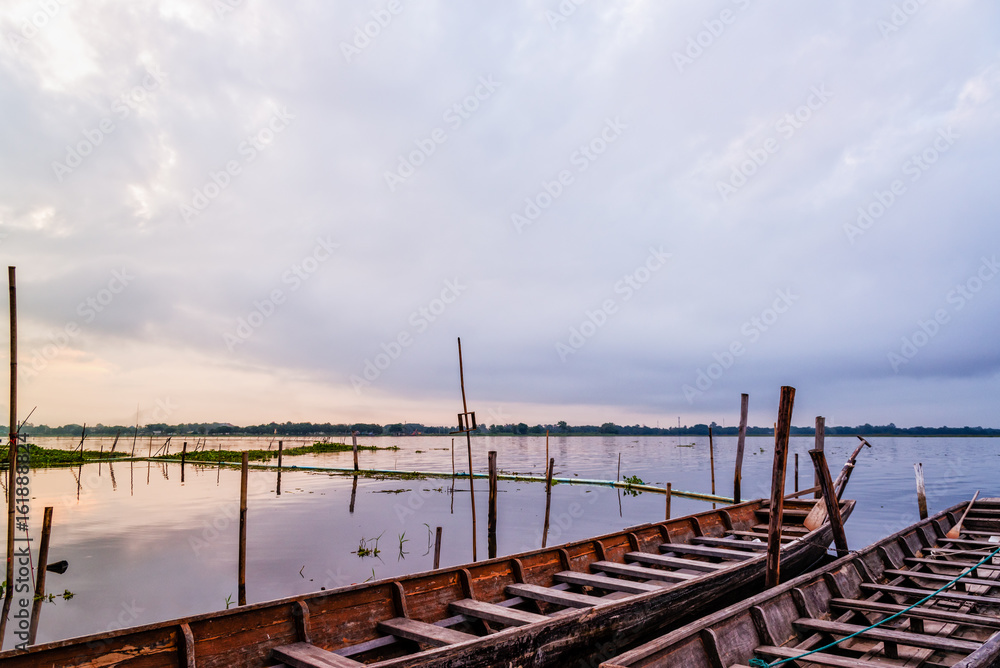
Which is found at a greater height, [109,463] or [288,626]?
[109,463]

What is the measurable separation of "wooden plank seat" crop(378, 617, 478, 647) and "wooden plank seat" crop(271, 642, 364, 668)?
0.74 metres

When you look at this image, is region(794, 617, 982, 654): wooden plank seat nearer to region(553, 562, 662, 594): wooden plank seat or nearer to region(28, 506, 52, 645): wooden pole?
region(553, 562, 662, 594): wooden plank seat

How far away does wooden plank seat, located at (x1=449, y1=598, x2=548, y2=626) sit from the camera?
5887 mm

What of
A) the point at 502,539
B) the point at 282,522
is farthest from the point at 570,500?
the point at 282,522

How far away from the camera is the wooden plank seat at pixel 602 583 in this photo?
7.32 m

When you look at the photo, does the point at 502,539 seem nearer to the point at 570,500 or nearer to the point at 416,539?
the point at 416,539

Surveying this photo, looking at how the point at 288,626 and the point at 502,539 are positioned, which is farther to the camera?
the point at 502,539

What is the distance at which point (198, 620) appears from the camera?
15.7 feet

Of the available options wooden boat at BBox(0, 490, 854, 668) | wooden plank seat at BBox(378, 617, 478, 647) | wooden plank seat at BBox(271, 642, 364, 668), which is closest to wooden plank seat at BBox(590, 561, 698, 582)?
wooden boat at BBox(0, 490, 854, 668)

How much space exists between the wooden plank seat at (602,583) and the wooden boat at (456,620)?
0.02 meters

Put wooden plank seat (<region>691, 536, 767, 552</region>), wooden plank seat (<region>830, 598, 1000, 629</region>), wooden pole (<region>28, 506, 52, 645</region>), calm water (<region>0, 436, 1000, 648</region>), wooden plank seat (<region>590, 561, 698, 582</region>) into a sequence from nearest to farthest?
wooden plank seat (<region>830, 598, 1000, 629</region>), wooden plank seat (<region>590, 561, 698, 582</region>), wooden pole (<region>28, 506, 52, 645</region>), wooden plank seat (<region>691, 536, 767, 552</region>), calm water (<region>0, 436, 1000, 648</region>)

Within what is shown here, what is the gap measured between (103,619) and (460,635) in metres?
7.57

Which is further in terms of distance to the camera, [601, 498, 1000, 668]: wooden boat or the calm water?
the calm water

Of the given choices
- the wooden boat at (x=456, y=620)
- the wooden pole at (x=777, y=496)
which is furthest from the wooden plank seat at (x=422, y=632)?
the wooden pole at (x=777, y=496)
